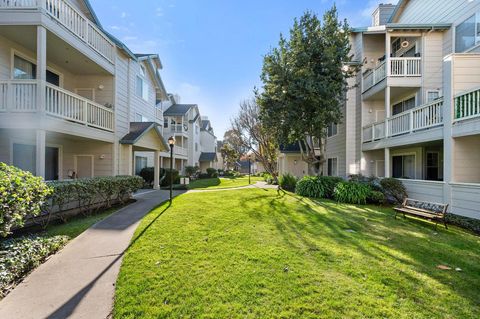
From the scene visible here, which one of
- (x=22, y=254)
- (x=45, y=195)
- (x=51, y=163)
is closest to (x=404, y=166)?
(x=45, y=195)

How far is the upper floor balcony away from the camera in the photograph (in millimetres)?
9325

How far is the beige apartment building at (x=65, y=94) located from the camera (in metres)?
7.46

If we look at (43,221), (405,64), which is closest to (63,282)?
(43,221)

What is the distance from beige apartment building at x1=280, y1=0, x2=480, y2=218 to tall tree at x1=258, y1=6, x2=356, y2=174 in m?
2.36

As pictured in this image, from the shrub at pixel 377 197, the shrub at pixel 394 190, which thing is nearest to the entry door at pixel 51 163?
the shrub at pixel 377 197

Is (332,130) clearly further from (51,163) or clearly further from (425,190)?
(51,163)

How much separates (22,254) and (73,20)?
365 inches

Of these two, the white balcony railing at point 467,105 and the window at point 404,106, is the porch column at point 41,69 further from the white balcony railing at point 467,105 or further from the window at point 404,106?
the window at point 404,106

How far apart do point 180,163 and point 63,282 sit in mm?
28878

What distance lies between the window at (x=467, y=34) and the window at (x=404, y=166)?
5821 mm

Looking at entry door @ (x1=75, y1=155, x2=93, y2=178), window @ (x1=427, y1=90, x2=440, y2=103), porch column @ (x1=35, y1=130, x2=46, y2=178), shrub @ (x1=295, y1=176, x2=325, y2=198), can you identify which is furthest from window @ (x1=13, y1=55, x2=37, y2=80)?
window @ (x1=427, y1=90, x2=440, y2=103)

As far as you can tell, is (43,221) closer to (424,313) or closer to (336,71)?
(424,313)

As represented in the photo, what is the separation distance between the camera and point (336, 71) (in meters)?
12.6

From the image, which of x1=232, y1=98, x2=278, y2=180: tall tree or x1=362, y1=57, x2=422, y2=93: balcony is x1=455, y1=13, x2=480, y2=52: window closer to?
x1=362, y1=57, x2=422, y2=93: balcony
